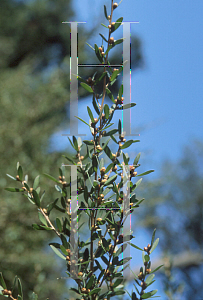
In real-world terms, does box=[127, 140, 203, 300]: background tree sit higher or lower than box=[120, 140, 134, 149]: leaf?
lower

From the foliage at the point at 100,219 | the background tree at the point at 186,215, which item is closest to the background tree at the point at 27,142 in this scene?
the foliage at the point at 100,219

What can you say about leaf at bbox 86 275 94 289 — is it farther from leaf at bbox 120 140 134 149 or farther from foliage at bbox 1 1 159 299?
leaf at bbox 120 140 134 149

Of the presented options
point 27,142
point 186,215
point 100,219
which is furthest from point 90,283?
point 186,215

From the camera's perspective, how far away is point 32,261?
1.14 meters

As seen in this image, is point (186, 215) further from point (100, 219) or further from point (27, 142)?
point (100, 219)

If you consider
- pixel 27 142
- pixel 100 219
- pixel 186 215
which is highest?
pixel 100 219

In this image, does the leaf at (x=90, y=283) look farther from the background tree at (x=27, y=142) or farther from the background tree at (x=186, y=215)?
the background tree at (x=186, y=215)

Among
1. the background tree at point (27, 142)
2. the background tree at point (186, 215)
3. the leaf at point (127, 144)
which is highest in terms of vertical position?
the leaf at point (127, 144)

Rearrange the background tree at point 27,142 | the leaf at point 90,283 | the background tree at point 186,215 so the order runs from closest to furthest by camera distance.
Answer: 1. the leaf at point 90,283
2. the background tree at point 27,142
3. the background tree at point 186,215

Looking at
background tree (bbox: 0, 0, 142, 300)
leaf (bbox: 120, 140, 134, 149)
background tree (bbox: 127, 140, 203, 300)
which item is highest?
leaf (bbox: 120, 140, 134, 149)

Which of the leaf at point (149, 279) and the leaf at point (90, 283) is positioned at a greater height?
the leaf at point (90, 283)

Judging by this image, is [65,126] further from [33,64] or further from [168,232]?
[168,232]

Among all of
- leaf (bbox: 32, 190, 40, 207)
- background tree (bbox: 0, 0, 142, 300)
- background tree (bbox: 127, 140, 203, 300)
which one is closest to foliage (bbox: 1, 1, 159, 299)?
leaf (bbox: 32, 190, 40, 207)

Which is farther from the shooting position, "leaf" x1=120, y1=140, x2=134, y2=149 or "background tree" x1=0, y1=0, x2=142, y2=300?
"background tree" x1=0, y1=0, x2=142, y2=300
